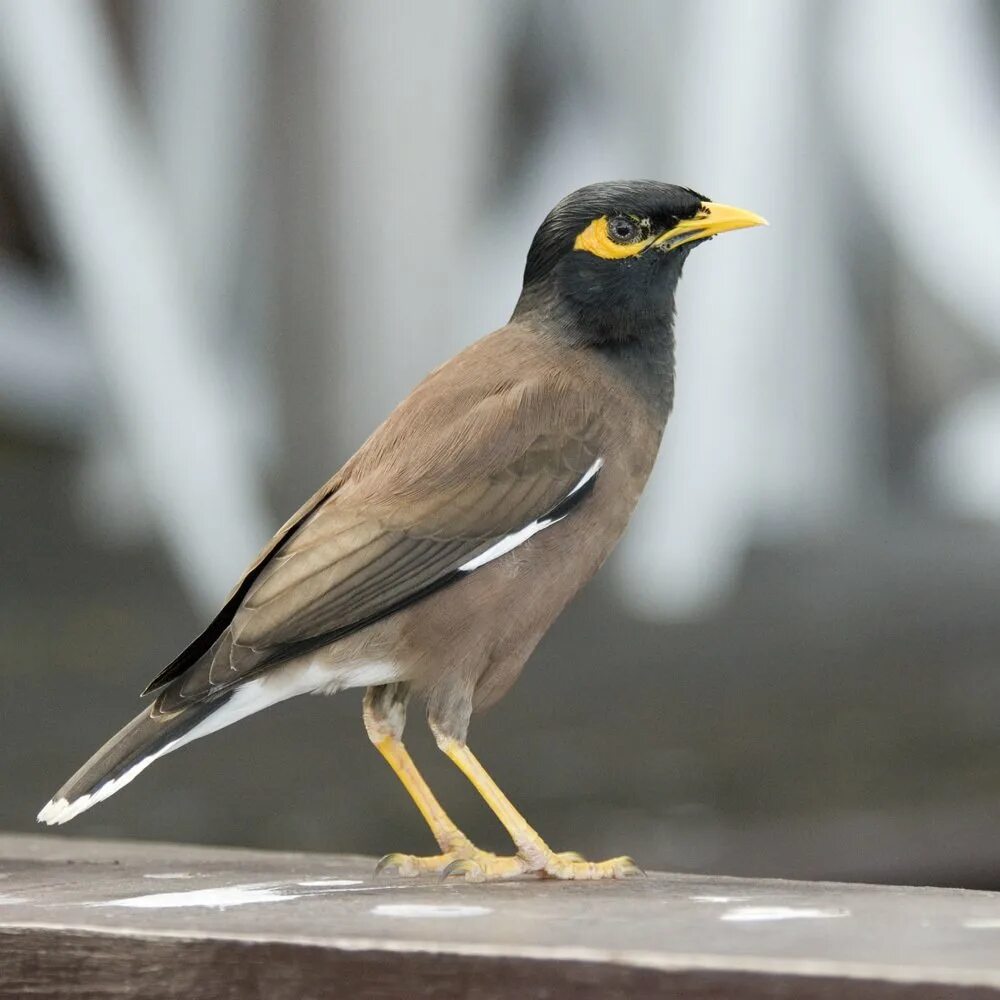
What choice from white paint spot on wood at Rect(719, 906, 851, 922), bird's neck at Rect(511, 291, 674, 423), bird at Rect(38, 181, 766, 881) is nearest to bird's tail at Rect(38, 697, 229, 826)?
bird at Rect(38, 181, 766, 881)

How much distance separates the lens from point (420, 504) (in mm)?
2934

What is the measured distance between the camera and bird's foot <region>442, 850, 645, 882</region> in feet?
8.95

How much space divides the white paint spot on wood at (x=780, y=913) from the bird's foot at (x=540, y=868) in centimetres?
58

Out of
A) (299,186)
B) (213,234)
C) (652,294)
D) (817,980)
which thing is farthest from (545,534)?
(213,234)

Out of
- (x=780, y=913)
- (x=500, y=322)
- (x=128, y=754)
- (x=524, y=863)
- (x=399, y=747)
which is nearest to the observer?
(x=780, y=913)

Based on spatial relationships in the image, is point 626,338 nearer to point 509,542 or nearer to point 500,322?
point 509,542

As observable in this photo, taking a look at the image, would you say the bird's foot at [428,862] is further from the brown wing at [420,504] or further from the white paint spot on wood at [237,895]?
the brown wing at [420,504]

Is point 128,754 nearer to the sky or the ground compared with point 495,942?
nearer to the ground

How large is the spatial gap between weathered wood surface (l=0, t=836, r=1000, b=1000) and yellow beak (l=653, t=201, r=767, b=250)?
1.09 metres

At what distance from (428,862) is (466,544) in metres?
0.48

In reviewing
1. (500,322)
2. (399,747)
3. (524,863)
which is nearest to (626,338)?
(399,747)

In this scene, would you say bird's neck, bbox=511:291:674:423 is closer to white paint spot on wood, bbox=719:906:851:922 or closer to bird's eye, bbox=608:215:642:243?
bird's eye, bbox=608:215:642:243

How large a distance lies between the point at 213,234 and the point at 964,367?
150 inches

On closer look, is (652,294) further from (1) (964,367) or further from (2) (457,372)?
(1) (964,367)
